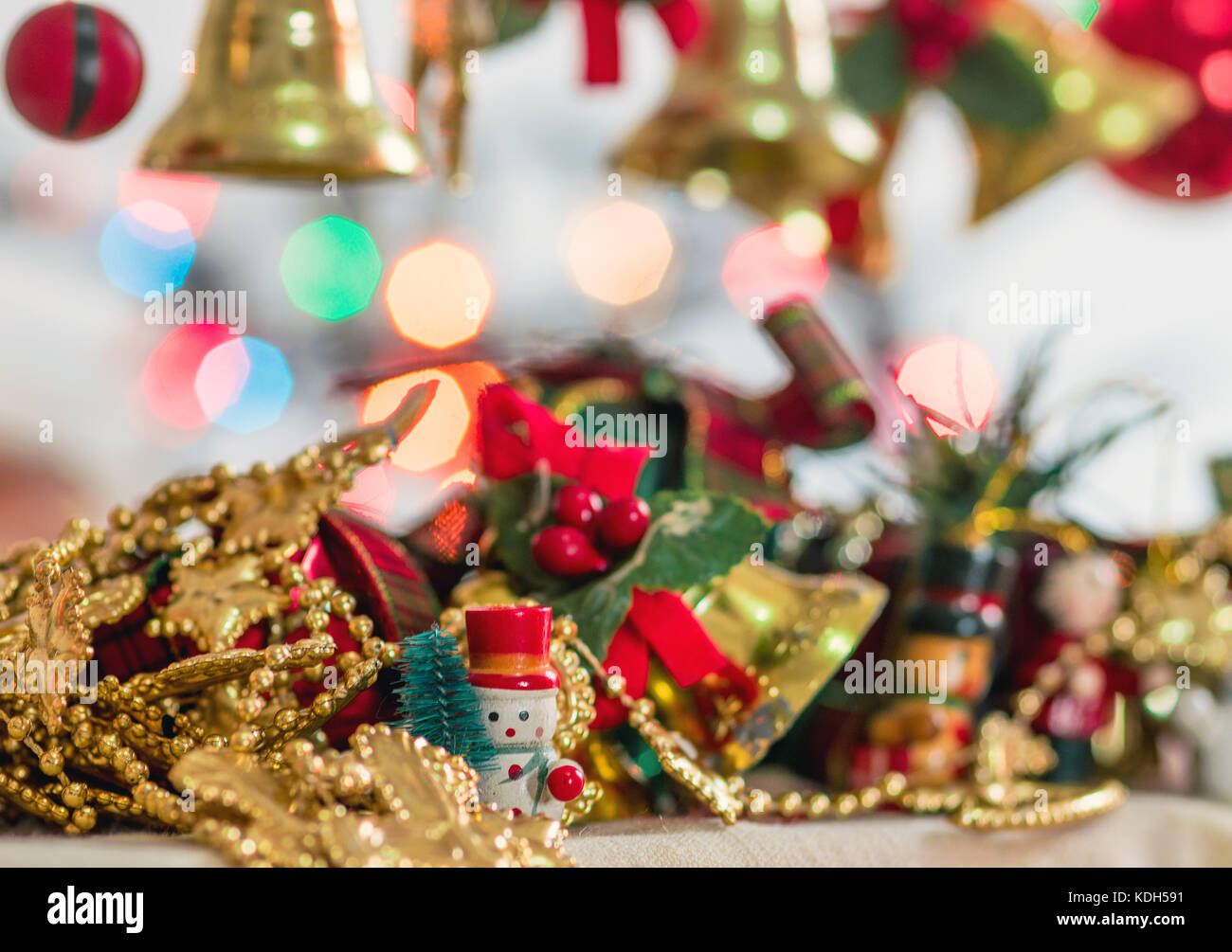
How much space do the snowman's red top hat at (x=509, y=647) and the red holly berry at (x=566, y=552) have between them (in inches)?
3.1

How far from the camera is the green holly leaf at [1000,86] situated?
1081 mm

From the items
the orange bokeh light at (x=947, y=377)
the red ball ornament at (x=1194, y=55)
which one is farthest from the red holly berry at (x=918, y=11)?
the orange bokeh light at (x=947, y=377)

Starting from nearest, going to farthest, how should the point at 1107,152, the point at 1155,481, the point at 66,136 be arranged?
the point at 66,136
the point at 1107,152
the point at 1155,481

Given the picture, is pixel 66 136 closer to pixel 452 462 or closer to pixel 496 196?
pixel 452 462

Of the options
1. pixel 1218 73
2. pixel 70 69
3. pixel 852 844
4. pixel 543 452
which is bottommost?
pixel 852 844

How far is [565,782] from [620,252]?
1562 millimetres

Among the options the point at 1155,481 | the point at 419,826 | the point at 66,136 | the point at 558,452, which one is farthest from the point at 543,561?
the point at 1155,481

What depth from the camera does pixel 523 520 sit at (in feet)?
1.96

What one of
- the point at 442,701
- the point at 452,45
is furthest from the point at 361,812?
the point at 452,45

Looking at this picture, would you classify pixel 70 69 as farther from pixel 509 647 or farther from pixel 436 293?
pixel 436 293

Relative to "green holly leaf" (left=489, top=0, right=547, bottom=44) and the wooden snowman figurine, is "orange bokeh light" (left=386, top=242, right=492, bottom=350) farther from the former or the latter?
the wooden snowman figurine
